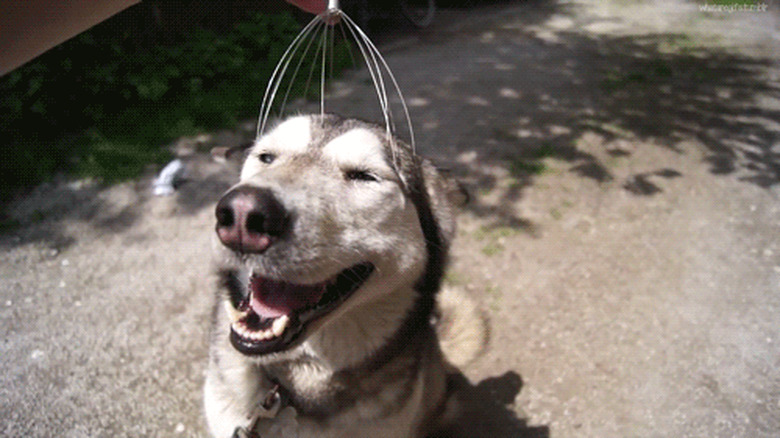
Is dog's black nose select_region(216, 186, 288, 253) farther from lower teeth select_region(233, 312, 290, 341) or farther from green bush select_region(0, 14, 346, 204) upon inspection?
green bush select_region(0, 14, 346, 204)

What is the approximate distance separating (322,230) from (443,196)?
0.91 meters

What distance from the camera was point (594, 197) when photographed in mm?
4797

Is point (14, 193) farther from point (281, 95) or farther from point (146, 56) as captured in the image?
point (281, 95)

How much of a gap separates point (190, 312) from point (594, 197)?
3556 millimetres

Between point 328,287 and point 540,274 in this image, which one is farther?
point 540,274

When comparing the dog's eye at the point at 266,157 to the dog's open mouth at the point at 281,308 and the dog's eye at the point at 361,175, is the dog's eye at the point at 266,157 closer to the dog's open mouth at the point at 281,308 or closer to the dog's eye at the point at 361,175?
the dog's eye at the point at 361,175

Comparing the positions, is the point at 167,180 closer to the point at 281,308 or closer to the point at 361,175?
the point at 361,175

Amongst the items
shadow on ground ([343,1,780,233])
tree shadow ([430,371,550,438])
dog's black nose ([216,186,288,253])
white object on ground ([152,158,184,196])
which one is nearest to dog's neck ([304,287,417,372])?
dog's black nose ([216,186,288,253])

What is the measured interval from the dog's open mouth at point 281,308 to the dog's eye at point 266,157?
1.70 feet

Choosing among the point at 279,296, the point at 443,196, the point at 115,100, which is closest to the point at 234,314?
the point at 279,296

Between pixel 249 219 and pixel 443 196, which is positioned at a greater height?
pixel 249 219

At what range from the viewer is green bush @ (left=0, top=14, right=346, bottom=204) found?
15.4ft

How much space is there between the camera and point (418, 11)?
10.1 m

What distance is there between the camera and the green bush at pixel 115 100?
4.68 meters
